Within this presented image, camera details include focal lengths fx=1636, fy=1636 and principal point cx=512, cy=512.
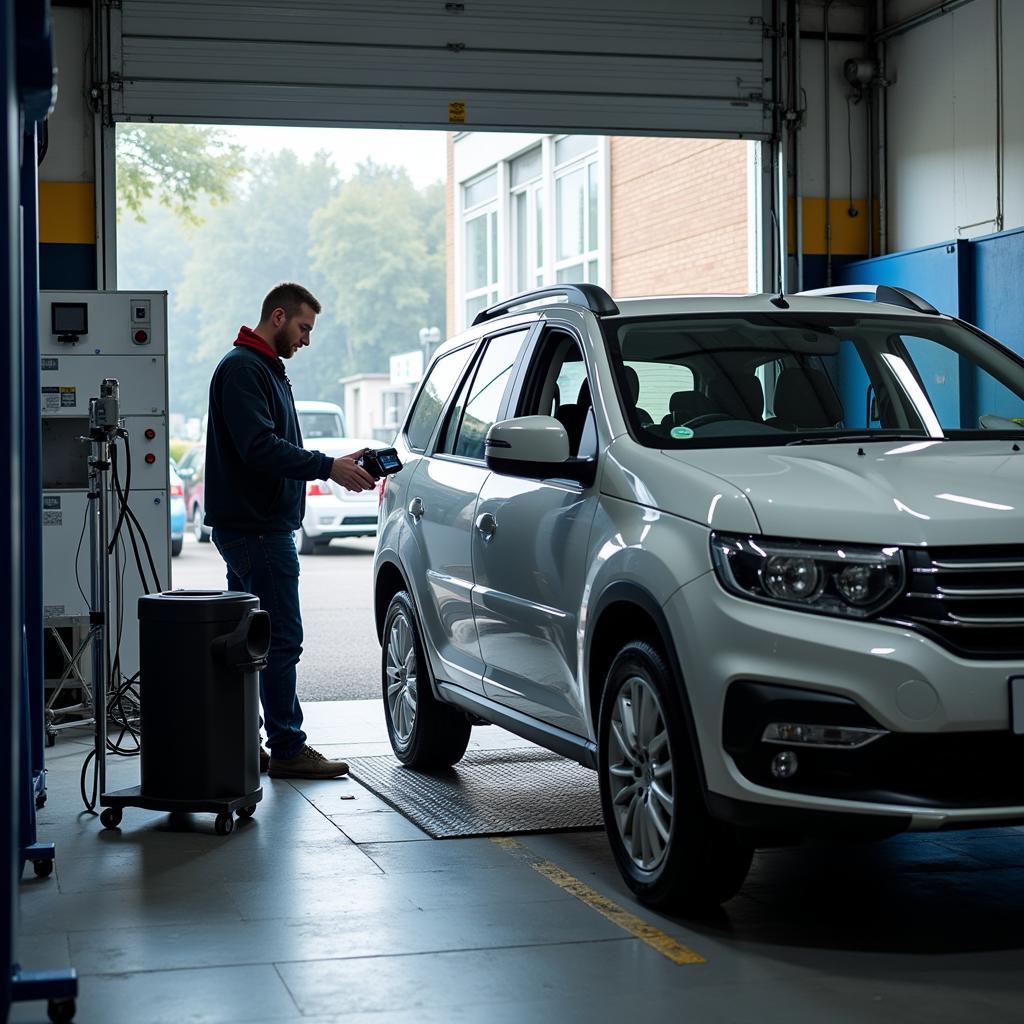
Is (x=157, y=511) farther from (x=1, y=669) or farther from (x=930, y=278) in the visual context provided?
(x=1, y=669)

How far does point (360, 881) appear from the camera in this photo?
540 centimetres

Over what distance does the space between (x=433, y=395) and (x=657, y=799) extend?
10.0ft

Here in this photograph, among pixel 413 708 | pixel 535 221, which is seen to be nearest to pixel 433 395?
pixel 413 708

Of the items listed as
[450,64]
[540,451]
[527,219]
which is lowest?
[540,451]

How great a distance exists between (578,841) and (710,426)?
172 centimetres

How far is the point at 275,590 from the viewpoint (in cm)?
716

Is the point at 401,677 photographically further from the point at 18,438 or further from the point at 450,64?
the point at 450,64

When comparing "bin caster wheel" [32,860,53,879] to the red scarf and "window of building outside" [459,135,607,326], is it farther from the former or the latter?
"window of building outside" [459,135,607,326]

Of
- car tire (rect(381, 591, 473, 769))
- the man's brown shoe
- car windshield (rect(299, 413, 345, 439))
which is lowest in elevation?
the man's brown shoe

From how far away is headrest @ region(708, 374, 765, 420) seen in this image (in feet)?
17.4

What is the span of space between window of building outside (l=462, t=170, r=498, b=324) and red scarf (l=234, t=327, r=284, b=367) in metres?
18.9

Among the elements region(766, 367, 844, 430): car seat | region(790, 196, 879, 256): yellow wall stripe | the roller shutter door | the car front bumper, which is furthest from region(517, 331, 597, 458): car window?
region(790, 196, 879, 256): yellow wall stripe

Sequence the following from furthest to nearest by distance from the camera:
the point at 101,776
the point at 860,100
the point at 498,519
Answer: the point at 860,100 < the point at 101,776 < the point at 498,519

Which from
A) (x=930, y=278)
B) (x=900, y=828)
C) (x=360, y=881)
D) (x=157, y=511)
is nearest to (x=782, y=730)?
(x=900, y=828)
